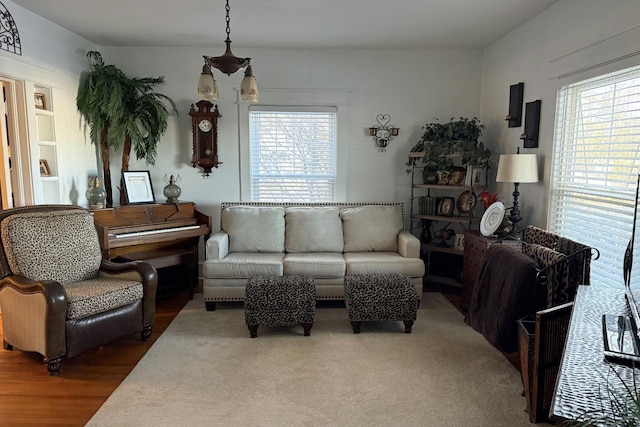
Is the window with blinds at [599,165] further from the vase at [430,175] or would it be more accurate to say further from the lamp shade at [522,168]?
the vase at [430,175]

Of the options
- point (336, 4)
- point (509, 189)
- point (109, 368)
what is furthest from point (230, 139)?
point (509, 189)

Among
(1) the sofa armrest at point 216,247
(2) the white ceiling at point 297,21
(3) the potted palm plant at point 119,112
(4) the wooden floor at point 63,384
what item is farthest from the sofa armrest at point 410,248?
(3) the potted palm plant at point 119,112

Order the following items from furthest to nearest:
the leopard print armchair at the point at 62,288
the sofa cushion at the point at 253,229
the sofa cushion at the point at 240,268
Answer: the sofa cushion at the point at 253,229 < the sofa cushion at the point at 240,268 < the leopard print armchair at the point at 62,288

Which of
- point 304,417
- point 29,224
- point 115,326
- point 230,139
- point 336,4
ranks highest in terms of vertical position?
point 336,4

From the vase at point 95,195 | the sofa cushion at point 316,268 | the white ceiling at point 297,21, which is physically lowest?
the sofa cushion at point 316,268

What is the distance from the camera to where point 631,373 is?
1.30 m

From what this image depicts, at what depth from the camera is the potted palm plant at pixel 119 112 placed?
4.06 m

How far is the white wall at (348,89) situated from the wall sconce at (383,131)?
6 centimetres

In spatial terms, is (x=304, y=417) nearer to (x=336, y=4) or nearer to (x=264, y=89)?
(x=336, y=4)

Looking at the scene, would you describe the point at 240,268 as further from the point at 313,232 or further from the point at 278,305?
the point at 313,232

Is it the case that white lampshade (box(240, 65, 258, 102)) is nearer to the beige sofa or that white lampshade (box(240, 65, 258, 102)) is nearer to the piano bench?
the beige sofa

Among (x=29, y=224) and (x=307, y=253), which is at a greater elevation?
(x=29, y=224)

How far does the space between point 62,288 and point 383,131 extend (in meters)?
3.40

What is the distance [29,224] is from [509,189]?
4.03 metres
